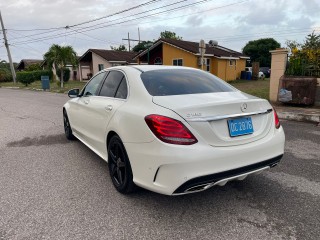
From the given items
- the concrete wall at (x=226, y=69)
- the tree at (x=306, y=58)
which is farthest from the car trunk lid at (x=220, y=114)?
the concrete wall at (x=226, y=69)

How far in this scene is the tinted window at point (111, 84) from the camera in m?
3.58

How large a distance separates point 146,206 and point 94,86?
87.6 inches

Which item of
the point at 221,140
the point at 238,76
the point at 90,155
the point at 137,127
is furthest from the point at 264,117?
the point at 238,76

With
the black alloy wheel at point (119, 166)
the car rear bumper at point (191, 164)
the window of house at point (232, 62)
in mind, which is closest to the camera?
the car rear bumper at point (191, 164)

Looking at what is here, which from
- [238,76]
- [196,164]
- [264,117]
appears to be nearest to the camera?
[196,164]

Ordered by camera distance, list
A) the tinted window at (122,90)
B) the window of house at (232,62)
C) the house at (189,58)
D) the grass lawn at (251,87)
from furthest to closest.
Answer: the window of house at (232,62), the house at (189,58), the grass lawn at (251,87), the tinted window at (122,90)

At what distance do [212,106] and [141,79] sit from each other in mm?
1038

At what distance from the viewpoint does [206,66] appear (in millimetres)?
25562

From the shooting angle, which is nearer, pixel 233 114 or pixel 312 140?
pixel 233 114

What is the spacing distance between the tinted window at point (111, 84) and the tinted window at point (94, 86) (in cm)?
26

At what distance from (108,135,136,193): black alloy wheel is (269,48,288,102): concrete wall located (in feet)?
26.2

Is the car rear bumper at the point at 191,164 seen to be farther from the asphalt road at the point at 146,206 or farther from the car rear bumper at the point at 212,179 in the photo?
the asphalt road at the point at 146,206

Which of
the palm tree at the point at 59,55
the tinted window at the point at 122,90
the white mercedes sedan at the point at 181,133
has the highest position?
the palm tree at the point at 59,55

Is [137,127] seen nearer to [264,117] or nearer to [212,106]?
[212,106]
